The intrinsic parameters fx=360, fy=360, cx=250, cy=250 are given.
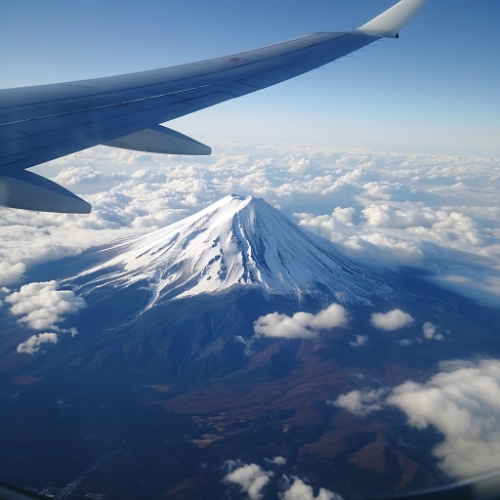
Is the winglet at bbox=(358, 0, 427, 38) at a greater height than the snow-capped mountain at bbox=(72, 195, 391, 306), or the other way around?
the winglet at bbox=(358, 0, 427, 38)

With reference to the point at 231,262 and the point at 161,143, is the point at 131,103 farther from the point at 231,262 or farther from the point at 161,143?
the point at 231,262

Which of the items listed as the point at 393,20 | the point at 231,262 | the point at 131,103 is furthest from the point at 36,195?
the point at 231,262

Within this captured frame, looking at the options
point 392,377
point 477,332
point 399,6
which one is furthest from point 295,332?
point 399,6

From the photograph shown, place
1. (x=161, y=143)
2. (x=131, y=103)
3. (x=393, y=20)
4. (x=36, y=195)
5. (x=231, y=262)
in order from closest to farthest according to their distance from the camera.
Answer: (x=36, y=195) < (x=131, y=103) < (x=161, y=143) < (x=393, y=20) < (x=231, y=262)

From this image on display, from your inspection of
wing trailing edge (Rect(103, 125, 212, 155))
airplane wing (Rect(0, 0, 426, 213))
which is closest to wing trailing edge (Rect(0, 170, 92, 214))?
airplane wing (Rect(0, 0, 426, 213))

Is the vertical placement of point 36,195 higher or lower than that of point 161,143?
lower

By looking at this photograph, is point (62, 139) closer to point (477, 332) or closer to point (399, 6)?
point (399, 6)

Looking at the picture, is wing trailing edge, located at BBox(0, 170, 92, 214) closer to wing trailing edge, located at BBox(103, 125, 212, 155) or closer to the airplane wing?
the airplane wing

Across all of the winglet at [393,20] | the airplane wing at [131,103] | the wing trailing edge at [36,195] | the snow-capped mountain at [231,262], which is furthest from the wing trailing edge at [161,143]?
the snow-capped mountain at [231,262]
